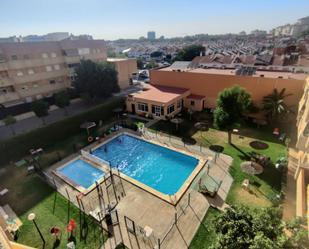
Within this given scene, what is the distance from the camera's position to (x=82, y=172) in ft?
61.7

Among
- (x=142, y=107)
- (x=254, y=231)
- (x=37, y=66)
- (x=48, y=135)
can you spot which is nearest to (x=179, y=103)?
(x=142, y=107)

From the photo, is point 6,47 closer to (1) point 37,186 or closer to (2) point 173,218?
(1) point 37,186

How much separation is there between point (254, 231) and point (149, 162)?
13601 mm

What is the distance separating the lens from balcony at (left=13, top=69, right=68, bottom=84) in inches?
1234

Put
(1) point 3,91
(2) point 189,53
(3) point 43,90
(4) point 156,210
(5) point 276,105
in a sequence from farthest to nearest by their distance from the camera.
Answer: (2) point 189,53 → (3) point 43,90 → (1) point 3,91 → (5) point 276,105 → (4) point 156,210

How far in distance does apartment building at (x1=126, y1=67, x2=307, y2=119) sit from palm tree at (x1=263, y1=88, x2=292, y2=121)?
100 centimetres

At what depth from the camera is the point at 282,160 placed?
17.1 metres

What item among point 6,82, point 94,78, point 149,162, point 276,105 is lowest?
point 149,162

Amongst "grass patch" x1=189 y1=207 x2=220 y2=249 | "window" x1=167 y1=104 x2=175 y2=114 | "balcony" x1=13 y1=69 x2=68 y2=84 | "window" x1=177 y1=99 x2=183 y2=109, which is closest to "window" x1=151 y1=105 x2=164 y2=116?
"window" x1=167 y1=104 x2=175 y2=114

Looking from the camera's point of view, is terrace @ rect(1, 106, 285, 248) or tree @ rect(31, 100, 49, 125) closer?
terrace @ rect(1, 106, 285, 248)

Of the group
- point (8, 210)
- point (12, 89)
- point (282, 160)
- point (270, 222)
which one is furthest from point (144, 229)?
point (12, 89)

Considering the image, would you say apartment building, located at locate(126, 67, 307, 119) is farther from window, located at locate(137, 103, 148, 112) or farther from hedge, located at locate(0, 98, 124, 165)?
hedge, located at locate(0, 98, 124, 165)

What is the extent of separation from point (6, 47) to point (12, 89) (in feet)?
21.5

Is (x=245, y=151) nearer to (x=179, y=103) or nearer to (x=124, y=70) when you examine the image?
(x=179, y=103)
